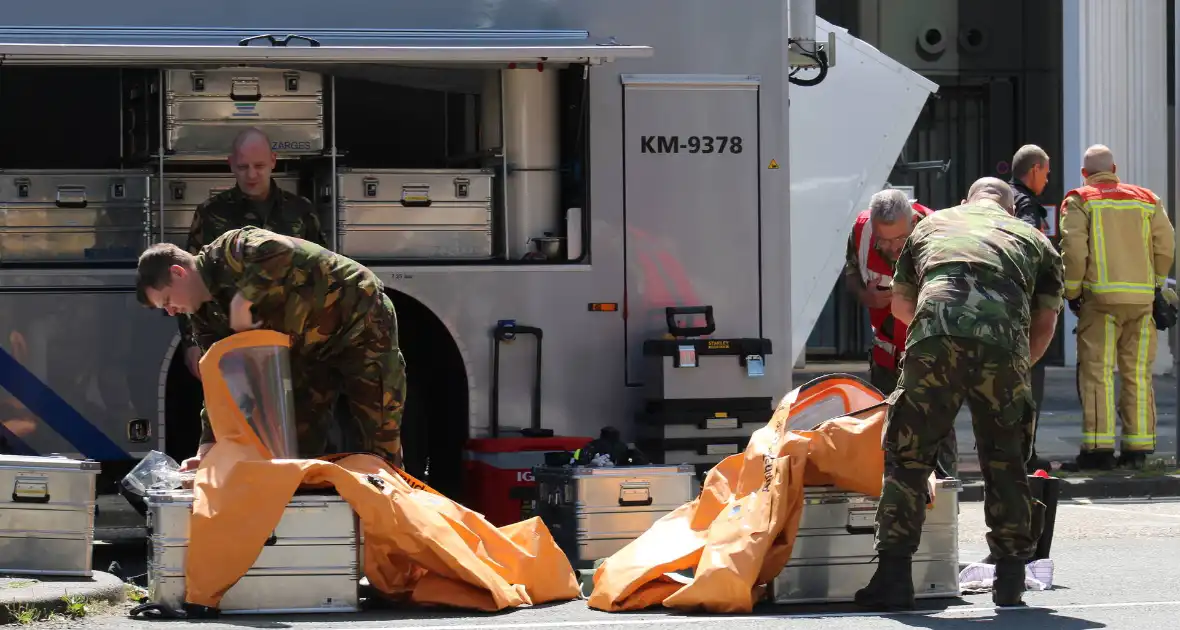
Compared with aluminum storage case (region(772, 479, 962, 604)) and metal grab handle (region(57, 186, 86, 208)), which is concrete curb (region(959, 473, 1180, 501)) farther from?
metal grab handle (region(57, 186, 86, 208))

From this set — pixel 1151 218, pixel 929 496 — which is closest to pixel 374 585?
pixel 929 496

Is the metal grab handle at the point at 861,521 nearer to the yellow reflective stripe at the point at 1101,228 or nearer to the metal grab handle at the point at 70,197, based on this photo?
the metal grab handle at the point at 70,197

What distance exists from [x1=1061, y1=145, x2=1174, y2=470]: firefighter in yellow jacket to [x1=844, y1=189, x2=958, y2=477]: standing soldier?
8.97 feet

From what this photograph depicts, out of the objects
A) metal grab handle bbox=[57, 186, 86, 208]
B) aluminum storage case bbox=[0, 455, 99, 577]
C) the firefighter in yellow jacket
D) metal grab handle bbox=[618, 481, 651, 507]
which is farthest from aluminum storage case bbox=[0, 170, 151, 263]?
the firefighter in yellow jacket

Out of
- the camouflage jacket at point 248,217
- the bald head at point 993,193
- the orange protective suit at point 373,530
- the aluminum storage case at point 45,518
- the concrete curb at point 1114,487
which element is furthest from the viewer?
the concrete curb at point 1114,487

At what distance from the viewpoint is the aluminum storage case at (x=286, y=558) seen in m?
6.78

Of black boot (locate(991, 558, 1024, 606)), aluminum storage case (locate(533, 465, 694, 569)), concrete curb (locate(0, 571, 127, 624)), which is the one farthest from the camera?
aluminum storage case (locate(533, 465, 694, 569))

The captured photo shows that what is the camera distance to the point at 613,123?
9.21m

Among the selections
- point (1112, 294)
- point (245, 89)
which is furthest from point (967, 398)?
point (1112, 294)

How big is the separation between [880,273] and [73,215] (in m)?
3.80

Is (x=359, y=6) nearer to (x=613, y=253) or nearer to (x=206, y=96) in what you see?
(x=206, y=96)

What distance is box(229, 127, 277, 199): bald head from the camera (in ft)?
28.6

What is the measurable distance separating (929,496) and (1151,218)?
17.0 feet

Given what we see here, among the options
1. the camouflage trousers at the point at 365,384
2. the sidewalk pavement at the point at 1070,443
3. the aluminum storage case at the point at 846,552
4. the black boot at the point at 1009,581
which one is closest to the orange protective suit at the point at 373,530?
the camouflage trousers at the point at 365,384
